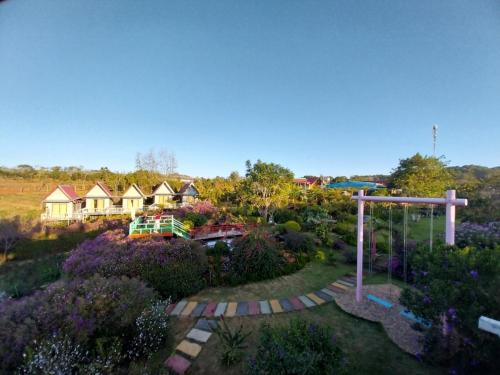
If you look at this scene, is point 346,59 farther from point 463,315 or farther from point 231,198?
point 231,198

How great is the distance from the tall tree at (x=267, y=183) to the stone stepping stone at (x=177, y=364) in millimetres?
13271

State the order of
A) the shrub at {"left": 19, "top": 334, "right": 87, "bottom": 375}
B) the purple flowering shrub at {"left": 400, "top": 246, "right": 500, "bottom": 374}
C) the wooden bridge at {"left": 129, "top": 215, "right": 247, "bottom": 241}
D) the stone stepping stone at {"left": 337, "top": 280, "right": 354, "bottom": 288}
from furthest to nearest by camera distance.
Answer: the wooden bridge at {"left": 129, "top": 215, "right": 247, "bottom": 241} → the stone stepping stone at {"left": 337, "top": 280, "right": 354, "bottom": 288} → the shrub at {"left": 19, "top": 334, "right": 87, "bottom": 375} → the purple flowering shrub at {"left": 400, "top": 246, "right": 500, "bottom": 374}

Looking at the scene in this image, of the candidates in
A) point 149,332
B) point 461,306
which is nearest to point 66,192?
point 149,332

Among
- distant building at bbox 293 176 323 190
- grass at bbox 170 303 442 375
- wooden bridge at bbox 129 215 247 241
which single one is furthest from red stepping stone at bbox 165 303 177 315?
distant building at bbox 293 176 323 190

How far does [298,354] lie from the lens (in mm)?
2670

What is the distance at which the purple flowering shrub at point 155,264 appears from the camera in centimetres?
595

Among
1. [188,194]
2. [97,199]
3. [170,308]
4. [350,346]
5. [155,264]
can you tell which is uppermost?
[188,194]

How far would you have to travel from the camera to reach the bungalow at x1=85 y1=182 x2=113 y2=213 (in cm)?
2406

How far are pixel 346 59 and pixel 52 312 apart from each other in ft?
42.0

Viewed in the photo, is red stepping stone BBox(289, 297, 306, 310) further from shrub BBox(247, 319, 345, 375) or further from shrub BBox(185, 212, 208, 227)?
shrub BBox(185, 212, 208, 227)

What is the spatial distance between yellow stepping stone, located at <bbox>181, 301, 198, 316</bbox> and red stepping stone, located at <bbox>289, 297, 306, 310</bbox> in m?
2.50

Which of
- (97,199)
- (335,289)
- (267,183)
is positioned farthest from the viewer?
(97,199)

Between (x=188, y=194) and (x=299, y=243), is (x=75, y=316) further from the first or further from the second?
(x=188, y=194)

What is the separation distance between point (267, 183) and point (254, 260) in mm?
10110
